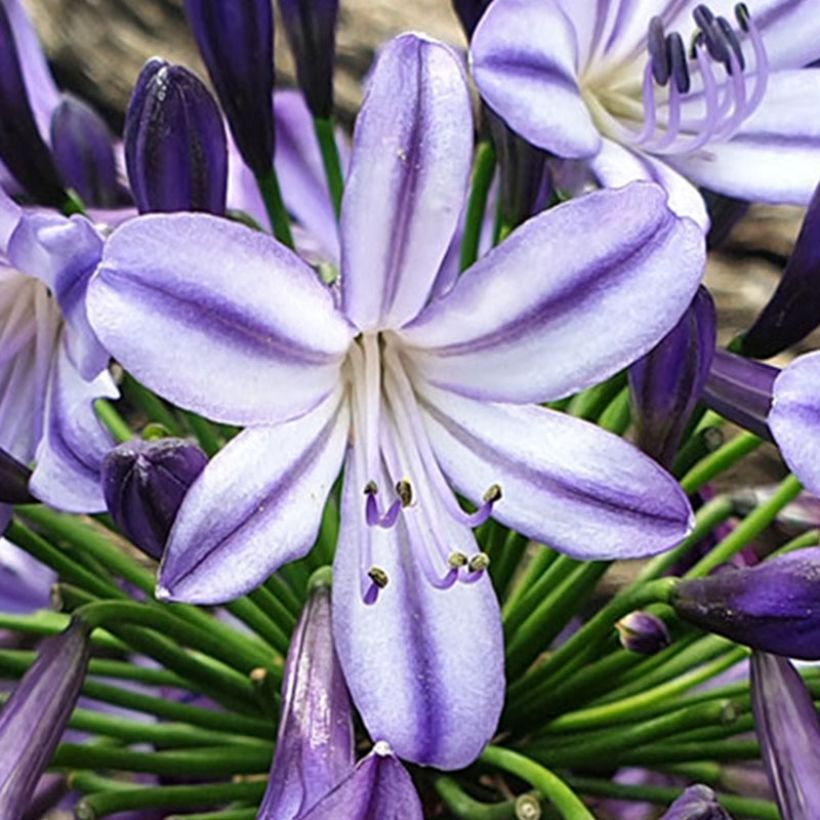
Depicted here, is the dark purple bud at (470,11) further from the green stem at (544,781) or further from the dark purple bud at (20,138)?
the green stem at (544,781)

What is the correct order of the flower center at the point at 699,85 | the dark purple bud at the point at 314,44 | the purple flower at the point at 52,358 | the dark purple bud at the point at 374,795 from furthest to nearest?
the dark purple bud at the point at 314,44
the flower center at the point at 699,85
the purple flower at the point at 52,358
the dark purple bud at the point at 374,795

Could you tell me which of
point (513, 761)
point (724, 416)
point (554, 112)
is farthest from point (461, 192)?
point (513, 761)

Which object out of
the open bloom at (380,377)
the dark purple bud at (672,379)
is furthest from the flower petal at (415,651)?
the dark purple bud at (672,379)

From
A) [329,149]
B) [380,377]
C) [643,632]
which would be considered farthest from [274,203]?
[643,632]

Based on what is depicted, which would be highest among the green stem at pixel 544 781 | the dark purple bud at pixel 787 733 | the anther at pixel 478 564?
the anther at pixel 478 564

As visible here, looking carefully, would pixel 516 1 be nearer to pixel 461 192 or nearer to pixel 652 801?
pixel 461 192

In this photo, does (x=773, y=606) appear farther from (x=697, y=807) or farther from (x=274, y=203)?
(x=274, y=203)

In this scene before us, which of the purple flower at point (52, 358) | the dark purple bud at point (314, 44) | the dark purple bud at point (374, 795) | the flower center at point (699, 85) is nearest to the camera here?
the dark purple bud at point (374, 795)

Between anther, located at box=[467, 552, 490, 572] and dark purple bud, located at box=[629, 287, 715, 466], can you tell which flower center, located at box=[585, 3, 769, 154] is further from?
anther, located at box=[467, 552, 490, 572]
